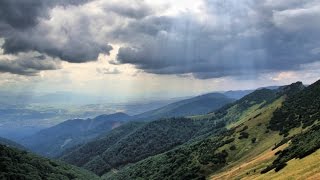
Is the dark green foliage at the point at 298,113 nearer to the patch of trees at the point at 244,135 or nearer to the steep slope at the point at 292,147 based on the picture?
the steep slope at the point at 292,147

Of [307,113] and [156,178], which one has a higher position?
[307,113]

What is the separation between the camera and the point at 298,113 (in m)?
152

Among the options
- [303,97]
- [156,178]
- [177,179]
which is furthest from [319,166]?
[303,97]

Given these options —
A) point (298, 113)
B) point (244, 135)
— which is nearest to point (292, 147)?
point (244, 135)

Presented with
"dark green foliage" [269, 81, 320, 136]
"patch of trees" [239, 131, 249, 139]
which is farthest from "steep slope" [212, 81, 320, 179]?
"patch of trees" [239, 131, 249, 139]

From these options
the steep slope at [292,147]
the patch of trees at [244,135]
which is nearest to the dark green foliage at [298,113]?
the steep slope at [292,147]

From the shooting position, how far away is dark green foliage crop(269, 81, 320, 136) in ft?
436

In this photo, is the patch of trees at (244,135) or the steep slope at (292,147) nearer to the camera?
the steep slope at (292,147)

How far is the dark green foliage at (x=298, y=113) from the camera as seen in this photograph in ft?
436

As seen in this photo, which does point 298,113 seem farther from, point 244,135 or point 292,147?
point 292,147

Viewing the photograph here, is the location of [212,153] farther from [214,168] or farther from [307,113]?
[307,113]

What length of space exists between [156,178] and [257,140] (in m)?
50.0

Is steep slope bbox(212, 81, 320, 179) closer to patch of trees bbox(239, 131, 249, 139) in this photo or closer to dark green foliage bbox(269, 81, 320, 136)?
dark green foliage bbox(269, 81, 320, 136)

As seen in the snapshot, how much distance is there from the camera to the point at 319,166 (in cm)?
4747
